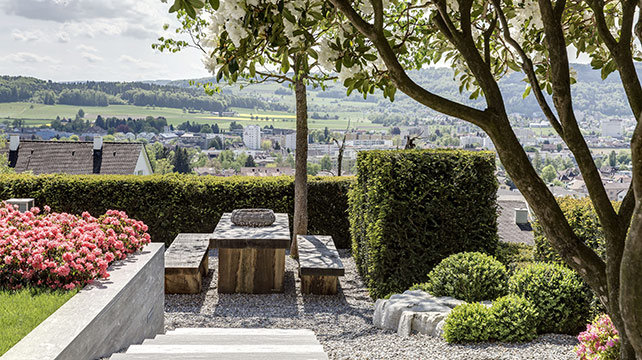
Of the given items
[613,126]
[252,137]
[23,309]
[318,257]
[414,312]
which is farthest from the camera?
[252,137]

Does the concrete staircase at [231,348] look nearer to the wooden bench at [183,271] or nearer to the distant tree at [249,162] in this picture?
the wooden bench at [183,271]

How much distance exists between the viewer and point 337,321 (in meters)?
5.83

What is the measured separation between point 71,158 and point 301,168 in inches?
818

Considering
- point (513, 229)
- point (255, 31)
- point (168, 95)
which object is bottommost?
point (513, 229)

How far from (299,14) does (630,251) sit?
1.42m

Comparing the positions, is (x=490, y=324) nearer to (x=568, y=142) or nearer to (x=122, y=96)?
(x=568, y=142)

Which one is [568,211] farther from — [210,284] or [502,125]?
Answer: [210,284]

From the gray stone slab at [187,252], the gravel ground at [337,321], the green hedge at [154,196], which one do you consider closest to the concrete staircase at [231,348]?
the gravel ground at [337,321]

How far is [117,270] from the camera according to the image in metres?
3.85

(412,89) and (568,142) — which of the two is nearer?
A: (568,142)

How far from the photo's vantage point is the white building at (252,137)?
30.9m

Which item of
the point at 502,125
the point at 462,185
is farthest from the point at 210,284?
the point at 502,125

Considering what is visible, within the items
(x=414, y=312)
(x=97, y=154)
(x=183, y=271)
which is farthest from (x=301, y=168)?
(x=97, y=154)

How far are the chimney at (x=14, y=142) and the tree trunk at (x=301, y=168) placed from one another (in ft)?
67.4
